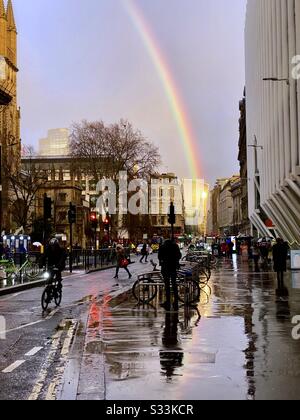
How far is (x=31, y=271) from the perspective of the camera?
32.3 meters

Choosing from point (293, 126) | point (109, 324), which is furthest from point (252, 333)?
point (293, 126)

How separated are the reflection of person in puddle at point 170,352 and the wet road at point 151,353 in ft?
0.05

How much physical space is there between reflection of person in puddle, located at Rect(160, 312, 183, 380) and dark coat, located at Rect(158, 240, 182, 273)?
271 cm

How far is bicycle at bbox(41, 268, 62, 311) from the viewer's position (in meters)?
17.3

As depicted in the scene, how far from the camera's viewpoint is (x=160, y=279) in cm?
1867

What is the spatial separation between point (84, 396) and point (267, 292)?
1583 cm

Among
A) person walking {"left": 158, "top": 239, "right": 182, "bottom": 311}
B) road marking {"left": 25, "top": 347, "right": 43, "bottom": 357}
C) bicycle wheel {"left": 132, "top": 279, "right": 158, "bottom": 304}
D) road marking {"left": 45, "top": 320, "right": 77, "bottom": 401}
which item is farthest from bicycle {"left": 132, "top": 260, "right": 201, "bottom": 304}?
road marking {"left": 25, "top": 347, "right": 43, "bottom": 357}

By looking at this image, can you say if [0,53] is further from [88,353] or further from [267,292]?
[88,353]

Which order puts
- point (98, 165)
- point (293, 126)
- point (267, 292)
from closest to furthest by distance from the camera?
point (267, 292) → point (293, 126) → point (98, 165)

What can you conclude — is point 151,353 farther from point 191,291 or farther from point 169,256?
point 191,291

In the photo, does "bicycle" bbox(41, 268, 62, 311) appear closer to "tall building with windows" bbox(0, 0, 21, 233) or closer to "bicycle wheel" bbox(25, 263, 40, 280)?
"bicycle wheel" bbox(25, 263, 40, 280)

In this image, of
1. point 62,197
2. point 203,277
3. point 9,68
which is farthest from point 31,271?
point 9,68

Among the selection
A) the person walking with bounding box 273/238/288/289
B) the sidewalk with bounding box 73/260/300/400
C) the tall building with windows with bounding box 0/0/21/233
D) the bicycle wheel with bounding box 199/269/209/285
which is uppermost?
the tall building with windows with bounding box 0/0/21/233

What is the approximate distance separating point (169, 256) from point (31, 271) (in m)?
17.7
